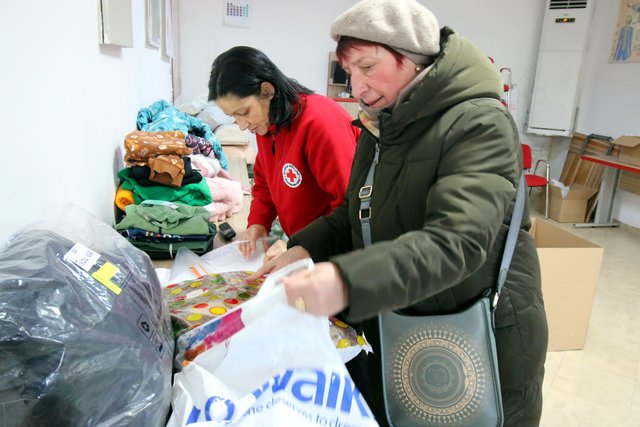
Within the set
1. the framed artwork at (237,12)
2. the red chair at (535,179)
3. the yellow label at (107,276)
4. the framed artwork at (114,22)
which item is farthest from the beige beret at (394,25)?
the framed artwork at (237,12)

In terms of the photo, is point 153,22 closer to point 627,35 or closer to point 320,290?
point 320,290

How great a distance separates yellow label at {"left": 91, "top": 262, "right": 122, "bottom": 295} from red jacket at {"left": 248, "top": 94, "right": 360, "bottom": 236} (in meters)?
0.73

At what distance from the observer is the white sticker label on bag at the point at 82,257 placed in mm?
681

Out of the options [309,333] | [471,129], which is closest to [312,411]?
[309,333]

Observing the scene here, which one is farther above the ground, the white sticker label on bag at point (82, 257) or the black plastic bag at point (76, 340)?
the white sticker label on bag at point (82, 257)

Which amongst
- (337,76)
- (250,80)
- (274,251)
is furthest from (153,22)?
(337,76)

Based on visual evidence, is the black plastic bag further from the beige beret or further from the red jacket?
the red jacket

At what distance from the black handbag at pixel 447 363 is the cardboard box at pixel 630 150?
400 centimetres

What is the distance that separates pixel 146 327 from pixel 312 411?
274 mm

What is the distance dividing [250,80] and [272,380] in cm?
90

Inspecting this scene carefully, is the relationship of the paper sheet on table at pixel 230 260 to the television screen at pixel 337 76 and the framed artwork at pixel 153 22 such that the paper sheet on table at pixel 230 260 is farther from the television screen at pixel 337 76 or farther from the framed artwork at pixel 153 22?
the television screen at pixel 337 76

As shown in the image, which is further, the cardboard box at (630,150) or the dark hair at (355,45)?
the cardboard box at (630,150)

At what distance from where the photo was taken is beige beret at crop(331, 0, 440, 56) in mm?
758

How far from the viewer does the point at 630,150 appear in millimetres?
4242
